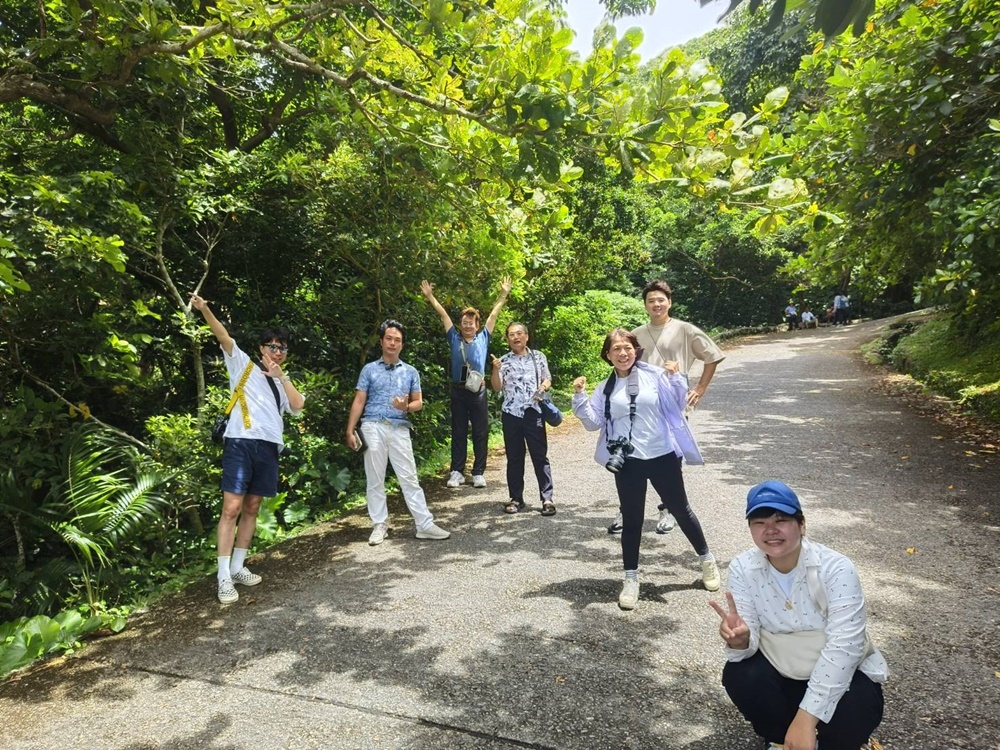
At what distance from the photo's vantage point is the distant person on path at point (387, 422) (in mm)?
5234

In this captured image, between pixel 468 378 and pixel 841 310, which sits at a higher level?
pixel 841 310

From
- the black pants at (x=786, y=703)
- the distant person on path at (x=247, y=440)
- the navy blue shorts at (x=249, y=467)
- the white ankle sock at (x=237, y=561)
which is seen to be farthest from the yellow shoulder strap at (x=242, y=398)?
the black pants at (x=786, y=703)

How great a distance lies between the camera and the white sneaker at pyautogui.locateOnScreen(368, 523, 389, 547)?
536cm

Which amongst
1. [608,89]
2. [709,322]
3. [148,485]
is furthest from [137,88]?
[709,322]

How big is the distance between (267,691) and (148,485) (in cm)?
244

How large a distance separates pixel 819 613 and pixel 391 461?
12.0 ft

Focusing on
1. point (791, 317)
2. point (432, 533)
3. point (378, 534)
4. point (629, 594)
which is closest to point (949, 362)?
point (629, 594)

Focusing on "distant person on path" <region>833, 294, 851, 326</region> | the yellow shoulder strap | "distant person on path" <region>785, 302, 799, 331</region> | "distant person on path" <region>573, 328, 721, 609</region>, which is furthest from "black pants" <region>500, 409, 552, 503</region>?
"distant person on path" <region>833, 294, 851, 326</region>

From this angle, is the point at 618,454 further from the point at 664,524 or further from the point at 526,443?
the point at 526,443

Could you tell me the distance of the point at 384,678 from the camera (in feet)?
10.8

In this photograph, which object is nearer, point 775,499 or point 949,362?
point 775,499

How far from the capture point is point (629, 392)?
3.97 metres

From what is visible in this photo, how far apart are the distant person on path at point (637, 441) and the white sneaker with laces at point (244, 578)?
2670mm

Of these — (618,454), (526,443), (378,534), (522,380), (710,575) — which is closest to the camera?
(618,454)
